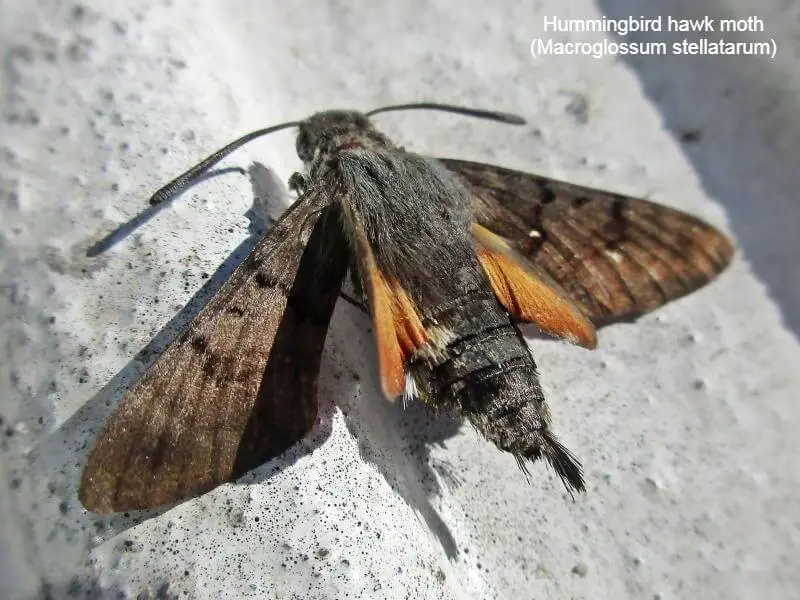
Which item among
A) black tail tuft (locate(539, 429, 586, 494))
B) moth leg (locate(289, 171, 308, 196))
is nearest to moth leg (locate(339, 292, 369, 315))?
moth leg (locate(289, 171, 308, 196))

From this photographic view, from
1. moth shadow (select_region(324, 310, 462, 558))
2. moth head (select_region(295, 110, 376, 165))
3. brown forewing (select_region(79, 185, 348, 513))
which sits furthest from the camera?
moth head (select_region(295, 110, 376, 165))

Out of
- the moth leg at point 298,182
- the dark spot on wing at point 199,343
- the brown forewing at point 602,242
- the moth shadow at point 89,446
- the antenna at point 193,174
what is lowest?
the moth shadow at point 89,446

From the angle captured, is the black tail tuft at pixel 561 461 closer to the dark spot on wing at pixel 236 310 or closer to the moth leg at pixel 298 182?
the dark spot on wing at pixel 236 310

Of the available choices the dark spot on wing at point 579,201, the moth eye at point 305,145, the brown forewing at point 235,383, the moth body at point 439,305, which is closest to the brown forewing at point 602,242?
the dark spot on wing at point 579,201

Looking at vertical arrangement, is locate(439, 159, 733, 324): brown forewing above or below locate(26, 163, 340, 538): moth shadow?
above

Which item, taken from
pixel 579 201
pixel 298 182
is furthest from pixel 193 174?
pixel 579 201

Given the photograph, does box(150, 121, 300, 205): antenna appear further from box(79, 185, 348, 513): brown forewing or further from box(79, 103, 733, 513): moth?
box(79, 185, 348, 513): brown forewing

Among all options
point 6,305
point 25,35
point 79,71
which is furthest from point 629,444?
point 25,35
